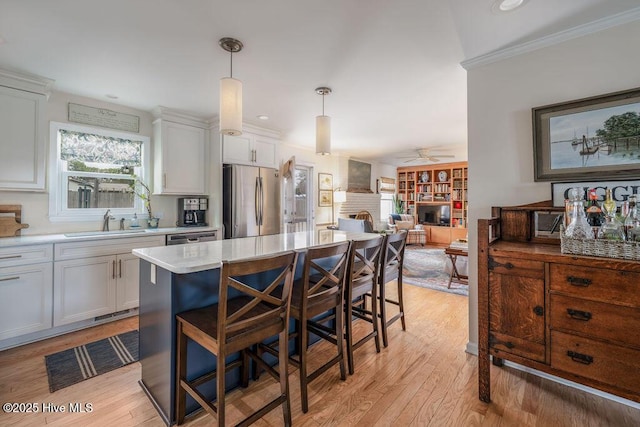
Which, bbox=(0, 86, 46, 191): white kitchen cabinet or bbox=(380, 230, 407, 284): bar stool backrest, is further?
bbox=(0, 86, 46, 191): white kitchen cabinet

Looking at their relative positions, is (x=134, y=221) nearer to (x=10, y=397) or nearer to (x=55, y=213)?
(x=55, y=213)

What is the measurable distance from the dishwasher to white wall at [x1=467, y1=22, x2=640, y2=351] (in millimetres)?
Answer: 3019

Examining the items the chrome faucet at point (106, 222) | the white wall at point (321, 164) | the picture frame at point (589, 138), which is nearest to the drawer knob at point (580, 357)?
the picture frame at point (589, 138)

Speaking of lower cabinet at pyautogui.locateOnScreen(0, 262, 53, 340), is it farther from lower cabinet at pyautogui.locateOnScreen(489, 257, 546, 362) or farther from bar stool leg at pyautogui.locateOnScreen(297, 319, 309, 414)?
lower cabinet at pyautogui.locateOnScreen(489, 257, 546, 362)

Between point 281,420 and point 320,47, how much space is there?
2.55m

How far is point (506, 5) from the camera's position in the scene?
1.71 meters

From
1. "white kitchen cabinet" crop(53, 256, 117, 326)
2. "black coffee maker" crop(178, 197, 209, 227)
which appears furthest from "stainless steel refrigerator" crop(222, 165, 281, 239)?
"white kitchen cabinet" crop(53, 256, 117, 326)

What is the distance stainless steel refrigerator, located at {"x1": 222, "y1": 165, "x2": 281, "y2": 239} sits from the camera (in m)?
3.82

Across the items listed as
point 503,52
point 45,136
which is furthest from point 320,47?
point 45,136

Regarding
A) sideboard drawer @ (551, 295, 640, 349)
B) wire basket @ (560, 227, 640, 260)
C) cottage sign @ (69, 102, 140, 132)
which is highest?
cottage sign @ (69, 102, 140, 132)

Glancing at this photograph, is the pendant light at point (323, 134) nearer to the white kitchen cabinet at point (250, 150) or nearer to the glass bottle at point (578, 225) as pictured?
the white kitchen cabinet at point (250, 150)

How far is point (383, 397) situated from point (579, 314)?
3.90ft

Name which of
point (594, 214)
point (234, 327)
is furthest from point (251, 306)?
point (594, 214)

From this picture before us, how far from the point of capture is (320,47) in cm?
218
